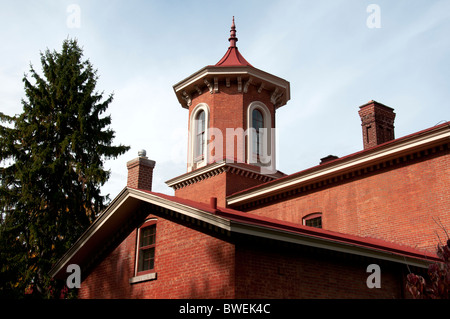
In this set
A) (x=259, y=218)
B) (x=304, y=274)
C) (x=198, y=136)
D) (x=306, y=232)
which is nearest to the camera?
(x=304, y=274)

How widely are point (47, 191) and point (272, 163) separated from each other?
1086cm

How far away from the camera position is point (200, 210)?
41.5ft

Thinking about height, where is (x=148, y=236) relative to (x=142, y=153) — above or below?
below

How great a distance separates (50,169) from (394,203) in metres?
15.0

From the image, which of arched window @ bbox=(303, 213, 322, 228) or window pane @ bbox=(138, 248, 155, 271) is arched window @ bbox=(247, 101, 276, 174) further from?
window pane @ bbox=(138, 248, 155, 271)

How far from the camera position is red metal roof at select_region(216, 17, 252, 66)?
2738 centimetres

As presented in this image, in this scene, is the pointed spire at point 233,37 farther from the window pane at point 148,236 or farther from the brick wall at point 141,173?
the window pane at point 148,236

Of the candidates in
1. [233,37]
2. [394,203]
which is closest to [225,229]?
[394,203]

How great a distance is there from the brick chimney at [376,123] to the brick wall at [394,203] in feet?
13.2

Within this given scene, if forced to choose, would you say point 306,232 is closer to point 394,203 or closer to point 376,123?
point 394,203

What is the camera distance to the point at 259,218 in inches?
607

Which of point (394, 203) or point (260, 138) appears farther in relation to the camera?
point (260, 138)
